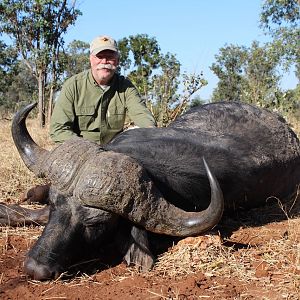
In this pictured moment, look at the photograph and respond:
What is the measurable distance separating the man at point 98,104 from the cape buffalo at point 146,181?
1045 millimetres

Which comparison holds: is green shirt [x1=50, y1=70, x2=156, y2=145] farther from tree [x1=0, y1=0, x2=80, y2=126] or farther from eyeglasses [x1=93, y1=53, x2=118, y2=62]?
tree [x1=0, y1=0, x2=80, y2=126]

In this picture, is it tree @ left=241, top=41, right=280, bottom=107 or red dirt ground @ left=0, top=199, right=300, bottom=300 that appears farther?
tree @ left=241, top=41, right=280, bottom=107

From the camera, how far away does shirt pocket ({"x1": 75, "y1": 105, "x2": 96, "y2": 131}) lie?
4.98 m

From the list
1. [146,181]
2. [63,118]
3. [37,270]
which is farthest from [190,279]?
[63,118]

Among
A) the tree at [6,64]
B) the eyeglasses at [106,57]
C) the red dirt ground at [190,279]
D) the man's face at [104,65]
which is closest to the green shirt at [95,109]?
the man's face at [104,65]

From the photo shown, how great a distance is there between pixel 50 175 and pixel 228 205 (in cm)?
156

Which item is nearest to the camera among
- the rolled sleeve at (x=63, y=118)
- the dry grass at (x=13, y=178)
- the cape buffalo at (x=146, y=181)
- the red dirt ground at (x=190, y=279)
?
the red dirt ground at (x=190, y=279)

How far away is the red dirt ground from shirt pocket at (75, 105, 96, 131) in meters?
1.72

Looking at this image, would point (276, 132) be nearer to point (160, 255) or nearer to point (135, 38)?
point (160, 255)

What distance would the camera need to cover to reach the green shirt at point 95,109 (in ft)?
16.0

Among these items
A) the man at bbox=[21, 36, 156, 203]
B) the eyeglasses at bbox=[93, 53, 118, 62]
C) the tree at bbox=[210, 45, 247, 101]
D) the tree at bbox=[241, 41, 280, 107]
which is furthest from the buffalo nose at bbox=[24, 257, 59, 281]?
the tree at bbox=[210, 45, 247, 101]

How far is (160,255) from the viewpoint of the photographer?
331 centimetres

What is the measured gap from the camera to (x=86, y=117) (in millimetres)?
5039

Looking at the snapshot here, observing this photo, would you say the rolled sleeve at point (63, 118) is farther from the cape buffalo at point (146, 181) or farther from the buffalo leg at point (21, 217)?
the cape buffalo at point (146, 181)
